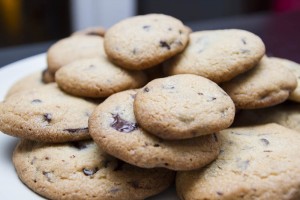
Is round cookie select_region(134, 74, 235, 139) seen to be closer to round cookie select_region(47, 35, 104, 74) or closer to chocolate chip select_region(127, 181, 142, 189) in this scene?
chocolate chip select_region(127, 181, 142, 189)

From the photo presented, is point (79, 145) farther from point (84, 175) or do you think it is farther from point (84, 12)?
point (84, 12)

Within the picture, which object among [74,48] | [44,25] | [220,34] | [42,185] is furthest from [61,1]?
[42,185]

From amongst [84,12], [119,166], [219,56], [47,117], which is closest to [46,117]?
[47,117]

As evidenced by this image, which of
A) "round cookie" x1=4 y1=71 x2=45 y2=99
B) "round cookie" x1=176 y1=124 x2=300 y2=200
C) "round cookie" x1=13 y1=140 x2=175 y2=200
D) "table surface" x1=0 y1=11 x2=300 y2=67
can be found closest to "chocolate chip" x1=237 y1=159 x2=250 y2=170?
"round cookie" x1=176 y1=124 x2=300 y2=200

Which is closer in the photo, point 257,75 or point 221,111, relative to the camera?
point 221,111

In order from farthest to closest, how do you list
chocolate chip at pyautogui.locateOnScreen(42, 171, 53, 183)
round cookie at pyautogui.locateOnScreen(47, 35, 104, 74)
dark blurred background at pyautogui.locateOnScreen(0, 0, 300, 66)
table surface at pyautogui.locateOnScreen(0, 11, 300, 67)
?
dark blurred background at pyautogui.locateOnScreen(0, 0, 300, 66)
table surface at pyautogui.locateOnScreen(0, 11, 300, 67)
round cookie at pyautogui.locateOnScreen(47, 35, 104, 74)
chocolate chip at pyautogui.locateOnScreen(42, 171, 53, 183)

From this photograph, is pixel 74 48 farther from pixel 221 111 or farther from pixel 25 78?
pixel 221 111
